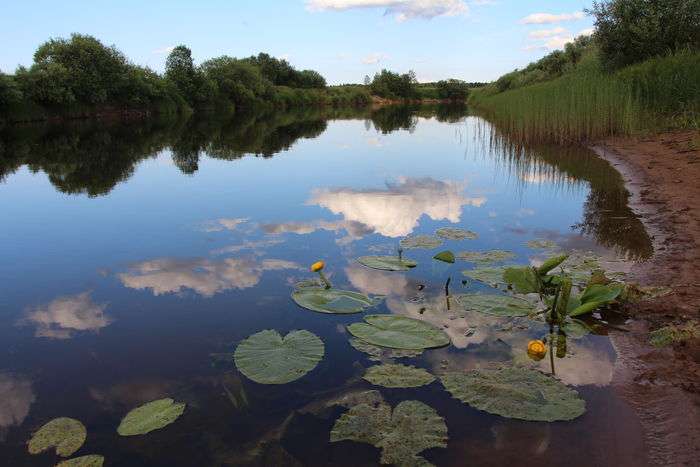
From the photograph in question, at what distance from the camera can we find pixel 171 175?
11984mm

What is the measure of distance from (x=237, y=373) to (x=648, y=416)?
2.49 m

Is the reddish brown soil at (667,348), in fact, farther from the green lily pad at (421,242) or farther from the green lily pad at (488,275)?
the green lily pad at (421,242)

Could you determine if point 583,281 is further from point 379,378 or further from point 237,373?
point 237,373

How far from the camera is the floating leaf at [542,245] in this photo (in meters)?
5.73

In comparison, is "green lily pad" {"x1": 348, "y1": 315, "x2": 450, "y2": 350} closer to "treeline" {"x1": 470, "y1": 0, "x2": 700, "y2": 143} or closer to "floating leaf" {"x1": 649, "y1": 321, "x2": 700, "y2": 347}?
"floating leaf" {"x1": 649, "y1": 321, "x2": 700, "y2": 347}

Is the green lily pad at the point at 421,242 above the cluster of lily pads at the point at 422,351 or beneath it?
above

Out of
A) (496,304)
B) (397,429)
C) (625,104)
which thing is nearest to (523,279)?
(496,304)

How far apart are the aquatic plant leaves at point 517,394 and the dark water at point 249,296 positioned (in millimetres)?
→ 81

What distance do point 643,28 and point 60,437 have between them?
68.6 ft

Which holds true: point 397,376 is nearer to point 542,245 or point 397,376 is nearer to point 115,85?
point 542,245

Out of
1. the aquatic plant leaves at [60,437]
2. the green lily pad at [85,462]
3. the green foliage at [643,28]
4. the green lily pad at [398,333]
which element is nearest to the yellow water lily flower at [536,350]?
the green lily pad at [398,333]

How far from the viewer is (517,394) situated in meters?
2.96

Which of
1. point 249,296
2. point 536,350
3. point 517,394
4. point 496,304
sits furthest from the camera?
point 249,296

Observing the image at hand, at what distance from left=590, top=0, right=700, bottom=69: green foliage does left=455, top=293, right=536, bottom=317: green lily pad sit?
53.3 ft
